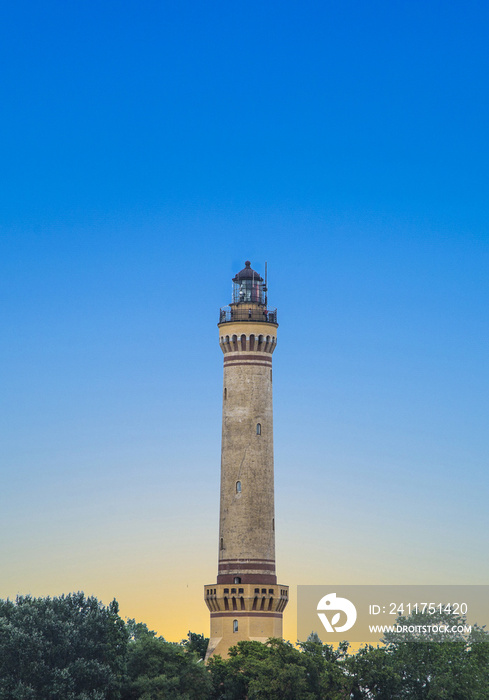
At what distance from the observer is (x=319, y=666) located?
8912 centimetres

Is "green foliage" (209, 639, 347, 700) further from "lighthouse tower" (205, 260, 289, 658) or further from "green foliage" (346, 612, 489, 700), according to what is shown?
"lighthouse tower" (205, 260, 289, 658)

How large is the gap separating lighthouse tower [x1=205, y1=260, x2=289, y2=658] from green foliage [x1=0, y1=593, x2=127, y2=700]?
13493 millimetres

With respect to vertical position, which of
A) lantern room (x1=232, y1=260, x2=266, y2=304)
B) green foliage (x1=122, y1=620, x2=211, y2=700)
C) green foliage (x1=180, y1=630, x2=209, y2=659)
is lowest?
green foliage (x1=122, y1=620, x2=211, y2=700)

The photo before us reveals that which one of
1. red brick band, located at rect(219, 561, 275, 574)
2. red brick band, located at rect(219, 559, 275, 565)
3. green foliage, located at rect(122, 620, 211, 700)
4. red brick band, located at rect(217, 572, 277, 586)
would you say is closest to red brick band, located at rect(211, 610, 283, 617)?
red brick band, located at rect(217, 572, 277, 586)

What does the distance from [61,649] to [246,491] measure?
2294 cm

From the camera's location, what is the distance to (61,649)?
8575cm

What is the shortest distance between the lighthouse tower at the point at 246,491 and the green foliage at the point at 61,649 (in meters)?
13.5

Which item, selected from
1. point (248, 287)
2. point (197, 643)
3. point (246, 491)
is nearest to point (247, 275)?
point (248, 287)

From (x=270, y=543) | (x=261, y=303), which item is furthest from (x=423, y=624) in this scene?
(x=261, y=303)

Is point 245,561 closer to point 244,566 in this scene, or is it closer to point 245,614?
point 244,566

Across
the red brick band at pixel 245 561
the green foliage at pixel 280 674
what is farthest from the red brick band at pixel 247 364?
the green foliage at pixel 280 674

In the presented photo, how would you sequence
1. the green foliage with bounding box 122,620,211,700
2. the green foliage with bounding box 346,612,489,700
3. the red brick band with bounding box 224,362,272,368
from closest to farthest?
1. the green foliage with bounding box 122,620,211,700
2. the green foliage with bounding box 346,612,489,700
3. the red brick band with bounding box 224,362,272,368

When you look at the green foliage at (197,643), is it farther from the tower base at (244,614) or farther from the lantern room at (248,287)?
the lantern room at (248,287)

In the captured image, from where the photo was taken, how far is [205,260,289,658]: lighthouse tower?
333 ft
